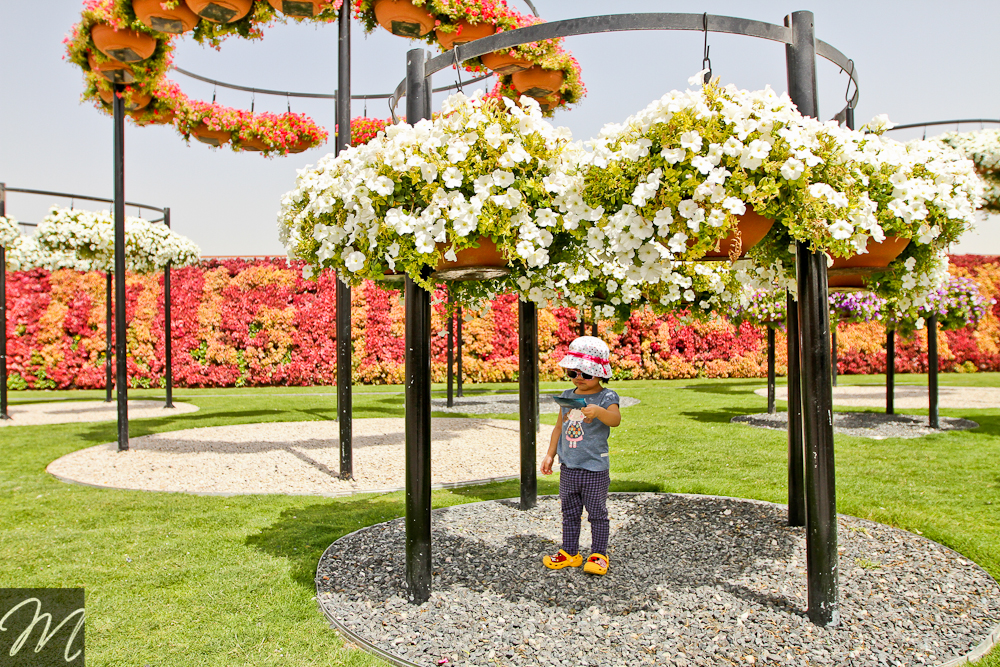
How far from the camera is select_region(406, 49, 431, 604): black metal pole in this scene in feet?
11.2

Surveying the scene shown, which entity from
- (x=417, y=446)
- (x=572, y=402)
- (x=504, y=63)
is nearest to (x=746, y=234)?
(x=572, y=402)

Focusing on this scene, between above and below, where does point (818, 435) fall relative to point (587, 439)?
above

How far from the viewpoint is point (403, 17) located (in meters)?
6.73

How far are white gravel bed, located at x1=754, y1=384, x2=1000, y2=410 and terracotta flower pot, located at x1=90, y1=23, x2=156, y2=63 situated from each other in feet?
33.5

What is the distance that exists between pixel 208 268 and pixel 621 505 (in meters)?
16.7

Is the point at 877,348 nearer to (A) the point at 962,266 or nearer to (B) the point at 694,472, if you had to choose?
(A) the point at 962,266

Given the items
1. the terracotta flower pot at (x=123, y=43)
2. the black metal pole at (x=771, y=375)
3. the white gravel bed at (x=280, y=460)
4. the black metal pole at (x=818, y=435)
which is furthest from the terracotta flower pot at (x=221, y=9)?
the black metal pole at (x=771, y=375)

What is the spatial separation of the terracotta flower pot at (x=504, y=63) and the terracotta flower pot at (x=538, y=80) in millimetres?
177

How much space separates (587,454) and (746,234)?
1515 millimetres

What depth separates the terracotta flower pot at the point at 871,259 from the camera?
3.29 m

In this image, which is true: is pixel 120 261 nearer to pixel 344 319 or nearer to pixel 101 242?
pixel 344 319

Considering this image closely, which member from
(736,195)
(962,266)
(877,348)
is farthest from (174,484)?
(962,266)

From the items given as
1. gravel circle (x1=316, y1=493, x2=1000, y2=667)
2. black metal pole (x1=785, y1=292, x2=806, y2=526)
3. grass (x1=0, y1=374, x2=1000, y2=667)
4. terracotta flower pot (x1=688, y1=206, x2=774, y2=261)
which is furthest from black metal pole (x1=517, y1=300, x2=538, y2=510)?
terracotta flower pot (x1=688, y1=206, x2=774, y2=261)

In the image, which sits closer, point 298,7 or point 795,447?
point 795,447
